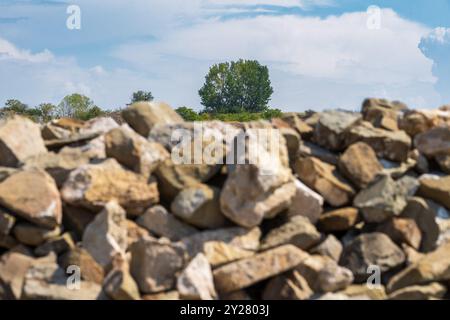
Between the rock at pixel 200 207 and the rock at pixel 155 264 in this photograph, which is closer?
the rock at pixel 155 264

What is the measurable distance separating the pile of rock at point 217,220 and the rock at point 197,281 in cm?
1

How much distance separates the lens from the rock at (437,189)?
6.65m

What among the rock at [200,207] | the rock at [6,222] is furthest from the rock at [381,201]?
the rock at [6,222]

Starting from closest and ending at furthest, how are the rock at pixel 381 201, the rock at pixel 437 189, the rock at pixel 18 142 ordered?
the rock at pixel 381 201 → the rock at pixel 437 189 → the rock at pixel 18 142

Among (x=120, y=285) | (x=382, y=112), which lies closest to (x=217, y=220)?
(x=120, y=285)

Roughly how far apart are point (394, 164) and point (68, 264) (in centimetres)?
398

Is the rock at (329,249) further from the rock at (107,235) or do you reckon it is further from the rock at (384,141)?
the rock at (107,235)

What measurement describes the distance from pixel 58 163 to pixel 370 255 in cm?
348

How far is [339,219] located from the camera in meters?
6.36

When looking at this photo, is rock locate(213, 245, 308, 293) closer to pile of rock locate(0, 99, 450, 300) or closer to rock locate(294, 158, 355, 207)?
pile of rock locate(0, 99, 450, 300)

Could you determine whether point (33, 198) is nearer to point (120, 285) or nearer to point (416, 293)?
point (120, 285)

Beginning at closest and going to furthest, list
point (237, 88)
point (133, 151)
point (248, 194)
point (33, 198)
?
point (248, 194), point (33, 198), point (133, 151), point (237, 88)

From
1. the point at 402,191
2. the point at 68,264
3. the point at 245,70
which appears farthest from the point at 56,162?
the point at 245,70
